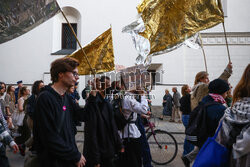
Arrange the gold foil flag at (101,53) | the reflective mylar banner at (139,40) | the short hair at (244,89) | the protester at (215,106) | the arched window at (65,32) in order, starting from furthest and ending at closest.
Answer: the arched window at (65,32) → the gold foil flag at (101,53) → the reflective mylar banner at (139,40) → the protester at (215,106) → the short hair at (244,89)

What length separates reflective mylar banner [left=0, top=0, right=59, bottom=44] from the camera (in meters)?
2.65

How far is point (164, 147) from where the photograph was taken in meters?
5.12

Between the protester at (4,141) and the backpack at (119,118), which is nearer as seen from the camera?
the protester at (4,141)

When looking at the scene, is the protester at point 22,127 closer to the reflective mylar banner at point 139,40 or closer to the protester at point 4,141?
the protester at point 4,141

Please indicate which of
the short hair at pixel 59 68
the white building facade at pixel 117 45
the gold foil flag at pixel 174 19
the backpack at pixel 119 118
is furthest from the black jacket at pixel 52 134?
the white building facade at pixel 117 45

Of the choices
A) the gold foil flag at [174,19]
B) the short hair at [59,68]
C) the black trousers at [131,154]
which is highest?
the gold foil flag at [174,19]

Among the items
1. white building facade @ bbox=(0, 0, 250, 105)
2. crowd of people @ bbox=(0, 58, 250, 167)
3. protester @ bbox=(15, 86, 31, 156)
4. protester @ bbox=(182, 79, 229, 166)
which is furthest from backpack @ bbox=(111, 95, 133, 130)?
white building facade @ bbox=(0, 0, 250, 105)

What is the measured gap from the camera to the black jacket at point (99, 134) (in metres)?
2.81

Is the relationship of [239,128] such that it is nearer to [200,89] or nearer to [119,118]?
[119,118]

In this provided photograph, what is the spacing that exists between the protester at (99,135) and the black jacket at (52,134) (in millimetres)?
684

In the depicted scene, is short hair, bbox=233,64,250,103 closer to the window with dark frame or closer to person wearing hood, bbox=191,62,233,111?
person wearing hood, bbox=191,62,233,111

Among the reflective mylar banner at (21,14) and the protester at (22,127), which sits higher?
the reflective mylar banner at (21,14)

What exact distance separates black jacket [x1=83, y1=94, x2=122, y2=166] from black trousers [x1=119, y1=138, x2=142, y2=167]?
64 centimetres

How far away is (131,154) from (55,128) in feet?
6.59
